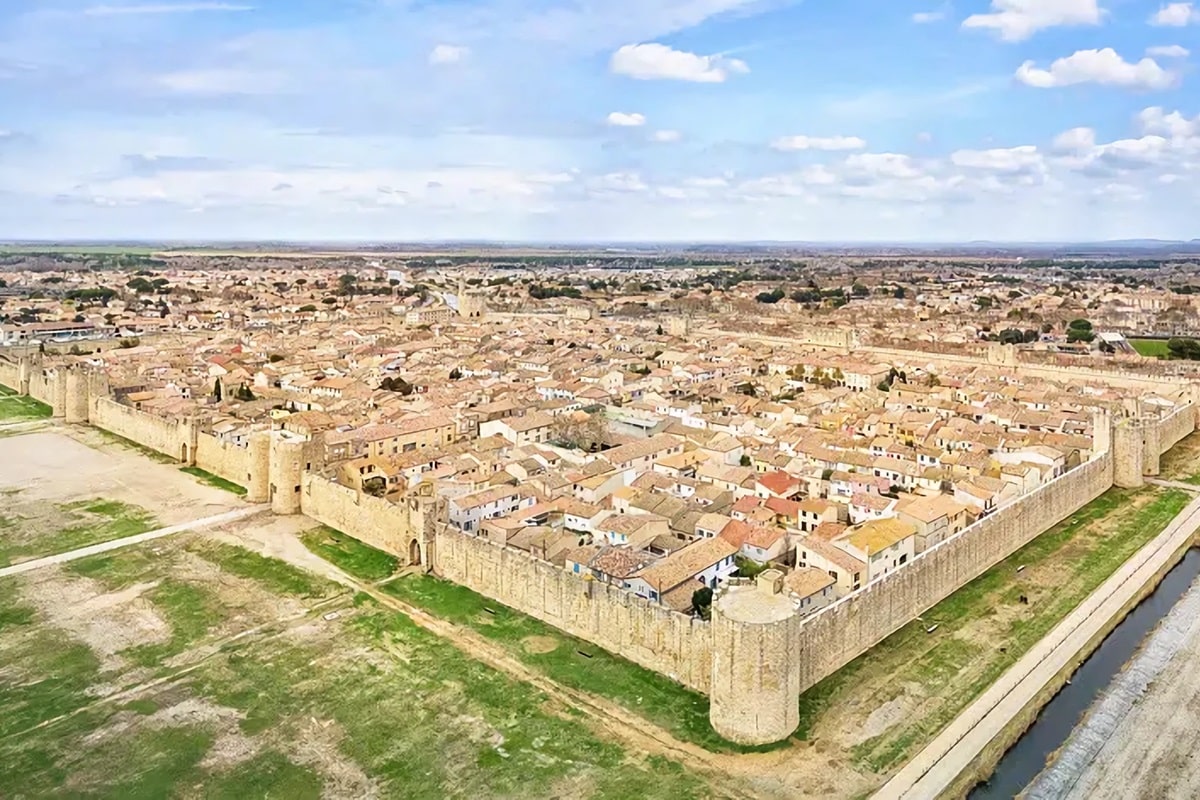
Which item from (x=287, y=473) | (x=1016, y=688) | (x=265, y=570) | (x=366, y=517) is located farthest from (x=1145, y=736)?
(x=287, y=473)

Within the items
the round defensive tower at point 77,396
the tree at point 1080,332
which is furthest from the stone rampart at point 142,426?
the tree at point 1080,332

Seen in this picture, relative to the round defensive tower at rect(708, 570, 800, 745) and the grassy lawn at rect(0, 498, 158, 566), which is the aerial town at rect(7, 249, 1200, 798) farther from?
the grassy lawn at rect(0, 498, 158, 566)

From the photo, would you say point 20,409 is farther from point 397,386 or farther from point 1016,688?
point 1016,688

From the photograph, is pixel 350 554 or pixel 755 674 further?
pixel 350 554

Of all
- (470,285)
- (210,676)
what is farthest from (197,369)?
(470,285)

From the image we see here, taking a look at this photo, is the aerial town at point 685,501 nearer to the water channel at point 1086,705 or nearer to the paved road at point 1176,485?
the paved road at point 1176,485
